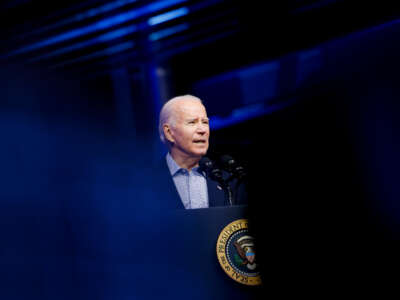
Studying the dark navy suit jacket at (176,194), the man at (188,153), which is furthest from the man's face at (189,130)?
the dark navy suit jacket at (176,194)

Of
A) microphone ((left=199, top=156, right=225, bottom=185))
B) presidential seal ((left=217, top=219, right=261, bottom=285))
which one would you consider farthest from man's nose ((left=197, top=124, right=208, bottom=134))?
presidential seal ((left=217, top=219, right=261, bottom=285))

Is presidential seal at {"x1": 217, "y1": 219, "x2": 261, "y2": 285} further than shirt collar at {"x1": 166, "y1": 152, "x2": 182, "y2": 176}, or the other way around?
shirt collar at {"x1": 166, "y1": 152, "x2": 182, "y2": 176}

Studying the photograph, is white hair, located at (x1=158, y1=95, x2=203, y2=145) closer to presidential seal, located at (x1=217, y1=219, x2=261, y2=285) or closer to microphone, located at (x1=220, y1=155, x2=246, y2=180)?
microphone, located at (x1=220, y1=155, x2=246, y2=180)

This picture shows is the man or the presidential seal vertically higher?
the man

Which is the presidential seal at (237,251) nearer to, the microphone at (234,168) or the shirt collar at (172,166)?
the microphone at (234,168)

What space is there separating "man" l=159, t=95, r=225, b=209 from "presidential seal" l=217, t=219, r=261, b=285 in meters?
0.13

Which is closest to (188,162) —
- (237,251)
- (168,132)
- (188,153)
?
(188,153)

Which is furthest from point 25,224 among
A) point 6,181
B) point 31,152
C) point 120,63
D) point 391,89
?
point 120,63

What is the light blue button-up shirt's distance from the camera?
1249 mm

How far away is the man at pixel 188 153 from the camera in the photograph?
4.10 feet

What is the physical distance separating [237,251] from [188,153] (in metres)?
0.38

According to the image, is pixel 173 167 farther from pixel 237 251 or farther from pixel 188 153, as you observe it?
pixel 237 251

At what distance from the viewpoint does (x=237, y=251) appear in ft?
3.74

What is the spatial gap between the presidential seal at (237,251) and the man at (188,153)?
13cm
